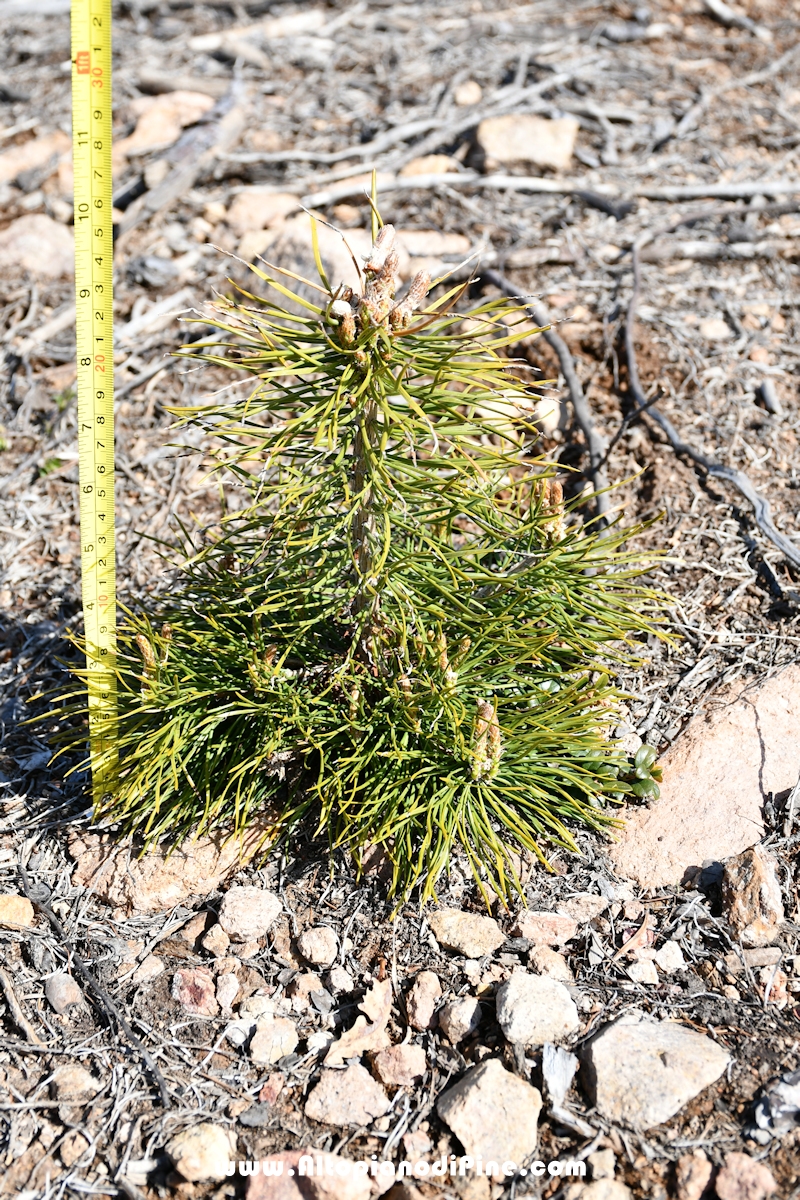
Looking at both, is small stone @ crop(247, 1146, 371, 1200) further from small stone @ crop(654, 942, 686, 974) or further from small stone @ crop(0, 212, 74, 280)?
small stone @ crop(0, 212, 74, 280)

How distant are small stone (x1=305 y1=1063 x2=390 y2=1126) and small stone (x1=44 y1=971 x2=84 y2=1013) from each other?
25.0 inches

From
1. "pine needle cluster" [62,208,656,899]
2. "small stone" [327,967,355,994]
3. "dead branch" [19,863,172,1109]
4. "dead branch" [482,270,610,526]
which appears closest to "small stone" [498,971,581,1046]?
"pine needle cluster" [62,208,656,899]

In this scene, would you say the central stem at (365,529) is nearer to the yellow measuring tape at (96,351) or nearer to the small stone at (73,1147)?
the yellow measuring tape at (96,351)

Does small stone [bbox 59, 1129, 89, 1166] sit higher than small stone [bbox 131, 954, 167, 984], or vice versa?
small stone [bbox 59, 1129, 89, 1166]

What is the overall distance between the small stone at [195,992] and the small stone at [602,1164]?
0.92m

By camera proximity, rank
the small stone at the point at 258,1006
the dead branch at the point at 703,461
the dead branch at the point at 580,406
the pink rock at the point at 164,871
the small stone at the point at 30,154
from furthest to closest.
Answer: the small stone at the point at 30,154
the dead branch at the point at 580,406
the dead branch at the point at 703,461
the pink rock at the point at 164,871
the small stone at the point at 258,1006

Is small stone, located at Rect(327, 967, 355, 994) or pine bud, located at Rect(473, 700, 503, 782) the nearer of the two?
pine bud, located at Rect(473, 700, 503, 782)

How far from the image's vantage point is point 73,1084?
226cm

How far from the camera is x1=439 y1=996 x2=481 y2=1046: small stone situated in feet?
7.57

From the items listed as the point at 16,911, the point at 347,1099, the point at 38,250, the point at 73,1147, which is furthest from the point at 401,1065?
the point at 38,250

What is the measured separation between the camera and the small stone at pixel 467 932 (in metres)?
2.46

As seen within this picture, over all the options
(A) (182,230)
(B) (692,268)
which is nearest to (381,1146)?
(B) (692,268)

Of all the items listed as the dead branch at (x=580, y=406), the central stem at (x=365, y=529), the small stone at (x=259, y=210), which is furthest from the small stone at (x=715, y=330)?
the central stem at (x=365, y=529)

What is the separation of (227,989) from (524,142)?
4169 millimetres
